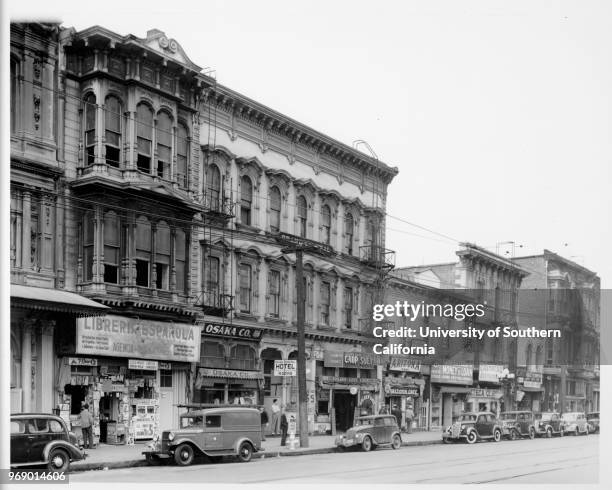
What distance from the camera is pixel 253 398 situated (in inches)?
852

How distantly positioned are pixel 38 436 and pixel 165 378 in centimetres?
382

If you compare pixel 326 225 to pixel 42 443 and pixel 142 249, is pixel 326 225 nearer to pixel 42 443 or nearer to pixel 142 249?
pixel 142 249

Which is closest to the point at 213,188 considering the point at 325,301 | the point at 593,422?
the point at 325,301

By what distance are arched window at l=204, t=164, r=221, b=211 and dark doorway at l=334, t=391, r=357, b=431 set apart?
17.1ft

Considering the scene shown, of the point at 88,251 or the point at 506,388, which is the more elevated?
the point at 88,251

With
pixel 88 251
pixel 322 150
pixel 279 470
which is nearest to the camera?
pixel 279 470

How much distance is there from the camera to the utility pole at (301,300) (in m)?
21.2

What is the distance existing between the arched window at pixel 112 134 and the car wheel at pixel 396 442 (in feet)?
27.6

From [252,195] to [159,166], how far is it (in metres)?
2.19

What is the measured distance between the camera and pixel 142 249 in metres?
20.1

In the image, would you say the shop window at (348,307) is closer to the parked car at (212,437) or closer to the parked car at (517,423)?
the parked car at (212,437)

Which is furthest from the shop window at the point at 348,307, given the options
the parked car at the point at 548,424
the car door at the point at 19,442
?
the car door at the point at 19,442

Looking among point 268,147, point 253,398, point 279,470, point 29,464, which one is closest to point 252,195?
point 268,147
